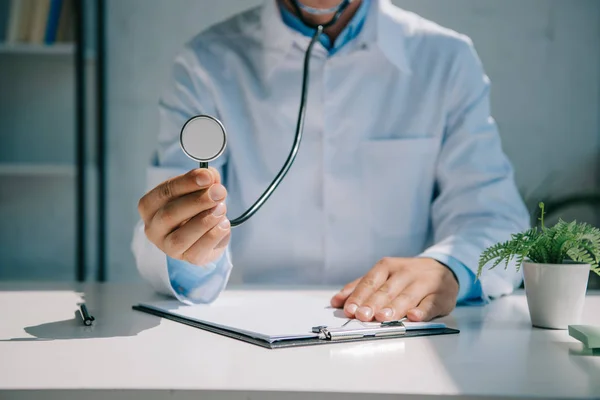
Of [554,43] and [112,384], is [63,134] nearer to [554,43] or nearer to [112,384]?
[554,43]

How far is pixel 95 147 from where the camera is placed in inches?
113

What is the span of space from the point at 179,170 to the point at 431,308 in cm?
62

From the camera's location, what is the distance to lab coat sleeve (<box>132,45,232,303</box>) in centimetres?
104

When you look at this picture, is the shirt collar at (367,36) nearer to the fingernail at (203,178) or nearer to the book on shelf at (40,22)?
the fingernail at (203,178)

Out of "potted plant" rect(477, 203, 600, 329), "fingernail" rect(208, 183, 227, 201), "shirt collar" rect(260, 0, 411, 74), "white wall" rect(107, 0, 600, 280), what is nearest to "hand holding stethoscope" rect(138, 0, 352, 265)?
"fingernail" rect(208, 183, 227, 201)

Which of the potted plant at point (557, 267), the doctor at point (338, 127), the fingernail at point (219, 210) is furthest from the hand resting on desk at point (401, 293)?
the doctor at point (338, 127)

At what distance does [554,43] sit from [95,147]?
1877 mm

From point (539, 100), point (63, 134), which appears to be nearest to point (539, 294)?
point (539, 100)

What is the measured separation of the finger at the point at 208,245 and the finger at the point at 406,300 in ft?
0.75

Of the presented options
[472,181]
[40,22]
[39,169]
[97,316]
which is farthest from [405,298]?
[40,22]

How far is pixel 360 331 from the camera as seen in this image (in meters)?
0.79

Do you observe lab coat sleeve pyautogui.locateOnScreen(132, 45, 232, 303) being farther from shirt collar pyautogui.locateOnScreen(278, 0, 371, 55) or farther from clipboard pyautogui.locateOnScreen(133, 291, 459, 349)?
shirt collar pyautogui.locateOnScreen(278, 0, 371, 55)

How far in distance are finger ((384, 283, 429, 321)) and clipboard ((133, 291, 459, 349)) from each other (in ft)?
0.05

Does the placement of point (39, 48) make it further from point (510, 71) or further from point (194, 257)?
point (194, 257)
